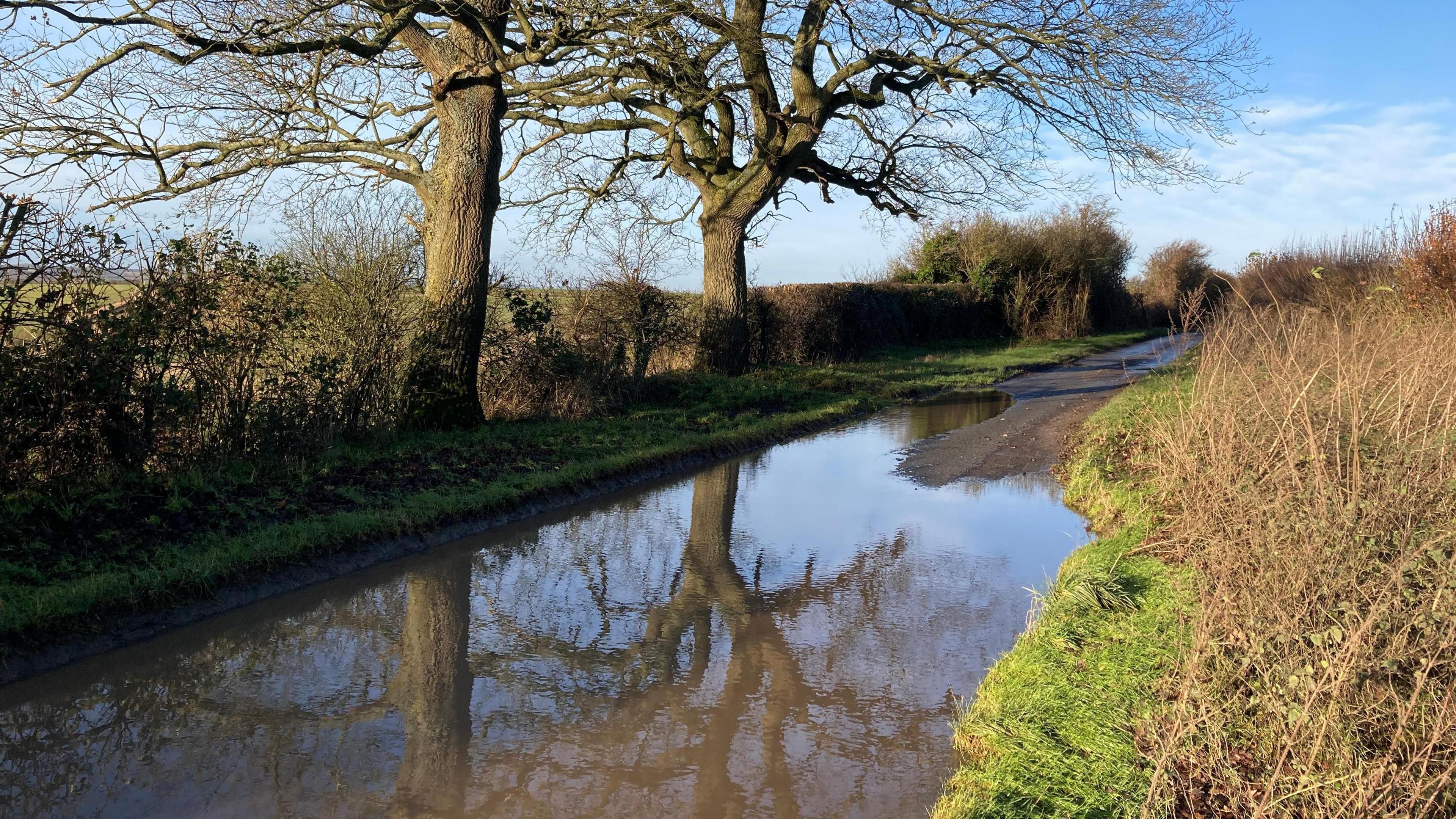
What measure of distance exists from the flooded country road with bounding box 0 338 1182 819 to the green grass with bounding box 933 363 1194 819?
283 mm

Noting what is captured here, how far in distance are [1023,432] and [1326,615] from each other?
36.6 feet

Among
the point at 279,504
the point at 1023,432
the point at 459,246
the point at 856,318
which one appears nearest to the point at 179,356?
the point at 279,504

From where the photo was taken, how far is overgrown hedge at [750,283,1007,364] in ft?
73.8

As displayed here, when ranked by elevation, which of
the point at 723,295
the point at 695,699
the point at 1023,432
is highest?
the point at 723,295

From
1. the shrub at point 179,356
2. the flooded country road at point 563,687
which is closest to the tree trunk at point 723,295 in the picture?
the shrub at point 179,356

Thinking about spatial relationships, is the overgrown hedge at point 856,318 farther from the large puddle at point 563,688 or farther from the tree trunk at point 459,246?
the large puddle at point 563,688

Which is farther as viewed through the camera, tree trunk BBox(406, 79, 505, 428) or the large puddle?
tree trunk BBox(406, 79, 505, 428)

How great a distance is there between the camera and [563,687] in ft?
17.6

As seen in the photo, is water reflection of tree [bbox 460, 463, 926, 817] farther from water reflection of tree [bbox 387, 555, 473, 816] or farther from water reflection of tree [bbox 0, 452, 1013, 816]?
water reflection of tree [bbox 387, 555, 473, 816]

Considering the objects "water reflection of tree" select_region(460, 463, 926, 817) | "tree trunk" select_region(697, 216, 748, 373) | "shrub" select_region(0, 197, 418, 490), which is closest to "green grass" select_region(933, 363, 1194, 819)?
"water reflection of tree" select_region(460, 463, 926, 817)

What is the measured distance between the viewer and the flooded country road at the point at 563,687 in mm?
→ 4270

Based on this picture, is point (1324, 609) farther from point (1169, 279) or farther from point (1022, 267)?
point (1169, 279)

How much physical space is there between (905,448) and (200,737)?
10.3 metres

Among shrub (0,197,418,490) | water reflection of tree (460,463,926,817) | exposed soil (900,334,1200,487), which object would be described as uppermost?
shrub (0,197,418,490)
